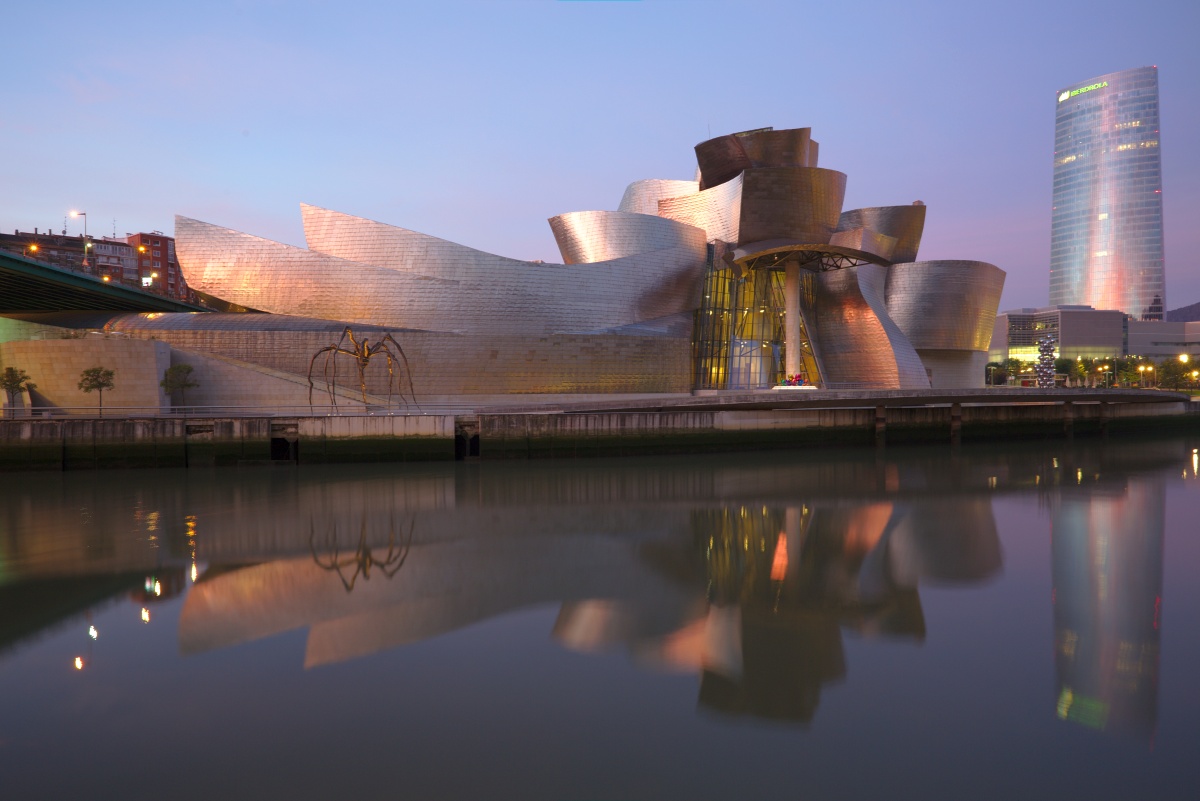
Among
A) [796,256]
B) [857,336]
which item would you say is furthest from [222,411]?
[857,336]

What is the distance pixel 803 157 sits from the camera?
98.2ft

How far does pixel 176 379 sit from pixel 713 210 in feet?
63.7

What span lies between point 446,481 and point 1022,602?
11.4 m

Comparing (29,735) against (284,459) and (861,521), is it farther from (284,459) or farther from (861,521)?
(284,459)

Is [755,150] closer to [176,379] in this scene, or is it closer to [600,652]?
[176,379]

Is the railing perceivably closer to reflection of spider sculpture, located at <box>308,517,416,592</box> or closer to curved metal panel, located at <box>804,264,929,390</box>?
reflection of spider sculpture, located at <box>308,517,416,592</box>

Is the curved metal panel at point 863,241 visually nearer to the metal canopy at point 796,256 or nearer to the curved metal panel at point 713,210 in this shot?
the metal canopy at point 796,256

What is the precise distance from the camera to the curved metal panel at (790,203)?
1049 inches

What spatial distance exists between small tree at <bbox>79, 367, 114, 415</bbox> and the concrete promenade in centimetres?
78

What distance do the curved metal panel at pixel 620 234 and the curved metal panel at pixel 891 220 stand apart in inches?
336

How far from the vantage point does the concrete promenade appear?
57.1 feet

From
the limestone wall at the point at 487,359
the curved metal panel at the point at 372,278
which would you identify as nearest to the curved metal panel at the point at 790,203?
the limestone wall at the point at 487,359

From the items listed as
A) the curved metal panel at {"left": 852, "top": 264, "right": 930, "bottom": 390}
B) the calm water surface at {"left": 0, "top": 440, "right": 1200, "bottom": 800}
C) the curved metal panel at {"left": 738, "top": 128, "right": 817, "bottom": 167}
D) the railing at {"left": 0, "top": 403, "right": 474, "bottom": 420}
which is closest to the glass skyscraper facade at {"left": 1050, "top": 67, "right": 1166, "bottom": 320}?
the curved metal panel at {"left": 852, "top": 264, "right": 930, "bottom": 390}

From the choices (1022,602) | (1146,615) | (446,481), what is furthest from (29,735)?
(446,481)
